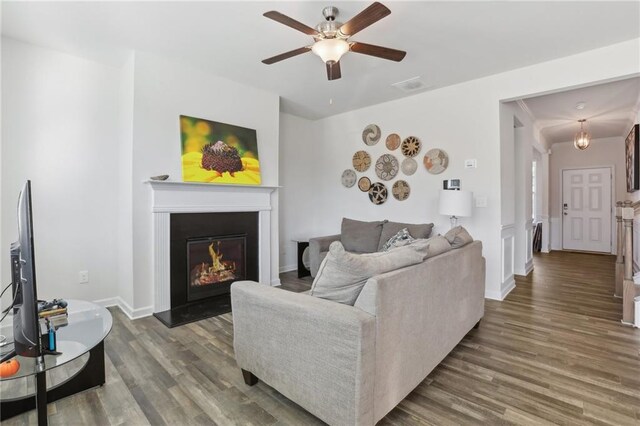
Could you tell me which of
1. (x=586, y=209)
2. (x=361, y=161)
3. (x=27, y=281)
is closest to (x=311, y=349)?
(x=27, y=281)

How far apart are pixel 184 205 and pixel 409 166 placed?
2.94 m

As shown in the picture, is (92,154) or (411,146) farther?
(411,146)

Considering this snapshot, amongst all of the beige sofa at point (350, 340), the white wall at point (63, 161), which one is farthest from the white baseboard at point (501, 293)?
the white wall at point (63, 161)

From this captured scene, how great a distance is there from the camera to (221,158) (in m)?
3.55

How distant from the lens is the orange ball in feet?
4.60

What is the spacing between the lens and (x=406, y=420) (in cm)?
162

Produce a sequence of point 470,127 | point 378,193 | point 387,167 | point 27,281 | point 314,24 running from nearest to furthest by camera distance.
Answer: point 27,281
point 314,24
point 470,127
point 387,167
point 378,193

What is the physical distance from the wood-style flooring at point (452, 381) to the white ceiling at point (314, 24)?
8.46 ft

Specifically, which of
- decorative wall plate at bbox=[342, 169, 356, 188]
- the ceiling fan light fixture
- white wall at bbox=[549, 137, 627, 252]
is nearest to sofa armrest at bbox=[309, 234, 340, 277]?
decorative wall plate at bbox=[342, 169, 356, 188]

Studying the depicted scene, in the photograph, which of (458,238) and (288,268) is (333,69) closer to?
(458,238)

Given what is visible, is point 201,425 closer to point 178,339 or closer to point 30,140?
point 178,339

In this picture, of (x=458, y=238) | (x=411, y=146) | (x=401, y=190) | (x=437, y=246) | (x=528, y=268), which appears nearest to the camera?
(x=437, y=246)

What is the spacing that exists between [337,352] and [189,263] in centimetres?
249

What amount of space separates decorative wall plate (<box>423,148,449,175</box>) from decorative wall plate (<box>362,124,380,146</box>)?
0.86 m
